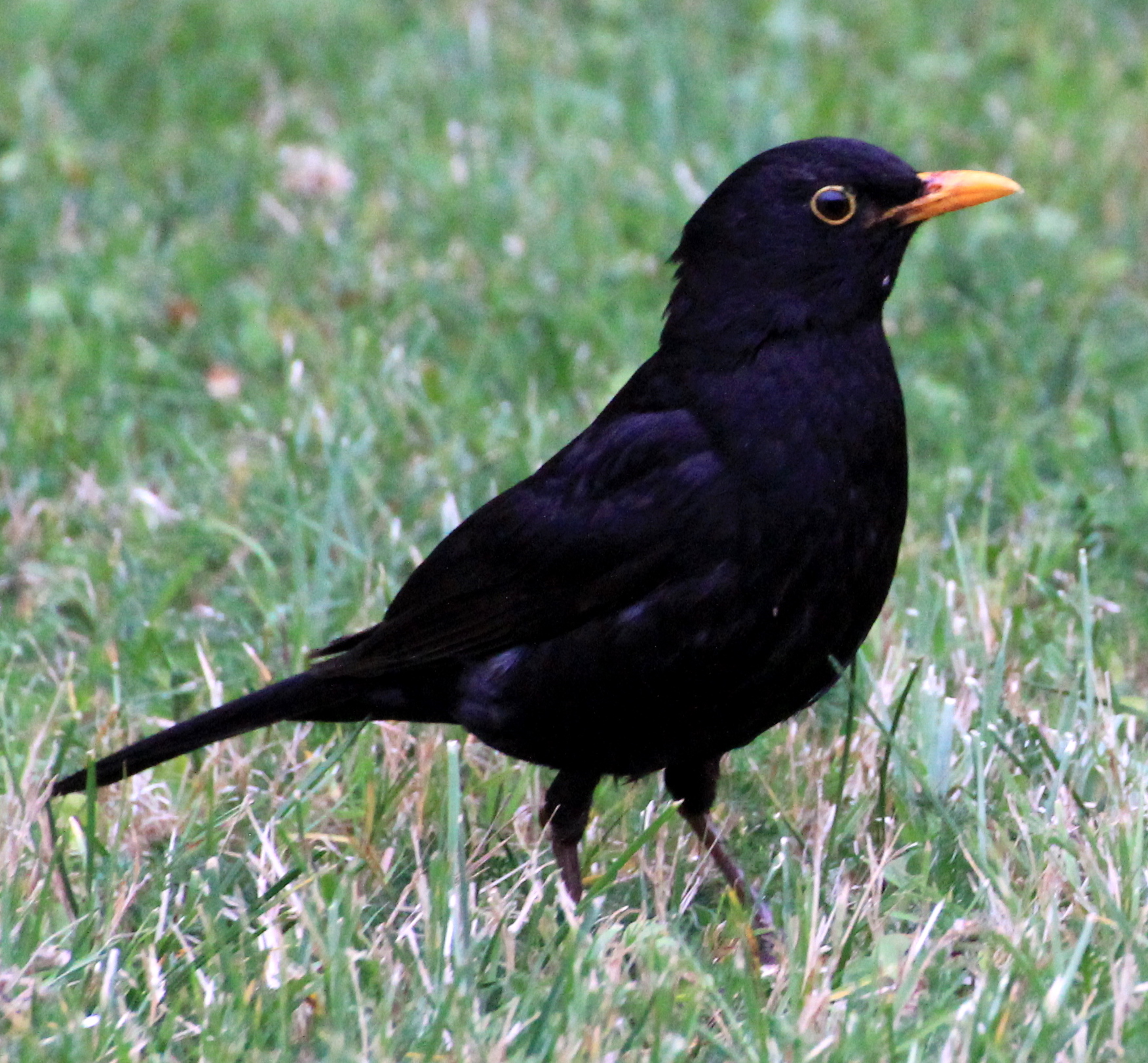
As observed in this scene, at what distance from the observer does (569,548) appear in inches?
136

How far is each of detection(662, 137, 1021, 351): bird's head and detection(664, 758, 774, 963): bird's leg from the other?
2.47ft

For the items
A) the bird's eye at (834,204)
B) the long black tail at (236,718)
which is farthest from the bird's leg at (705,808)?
the bird's eye at (834,204)

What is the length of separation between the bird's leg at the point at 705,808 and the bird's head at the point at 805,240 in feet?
2.47

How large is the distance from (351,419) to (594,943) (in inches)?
99.6

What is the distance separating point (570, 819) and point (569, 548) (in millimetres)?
477

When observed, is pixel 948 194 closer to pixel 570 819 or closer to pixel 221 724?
pixel 570 819

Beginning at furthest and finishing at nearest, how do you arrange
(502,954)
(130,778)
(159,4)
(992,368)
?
(159,4) < (992,368) < (130,778) < (502,954)

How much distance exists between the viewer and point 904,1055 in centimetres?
286

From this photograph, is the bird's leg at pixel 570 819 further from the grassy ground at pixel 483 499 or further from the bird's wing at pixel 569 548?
the bird's wing at pixel 569 548

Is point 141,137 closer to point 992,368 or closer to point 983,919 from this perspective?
point 992,368

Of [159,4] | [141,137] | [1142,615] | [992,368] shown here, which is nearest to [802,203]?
[1142,615]

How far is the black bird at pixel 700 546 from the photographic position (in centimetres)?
323

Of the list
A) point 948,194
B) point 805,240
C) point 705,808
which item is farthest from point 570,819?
point 948,194

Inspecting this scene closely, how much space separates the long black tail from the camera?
3.64m
